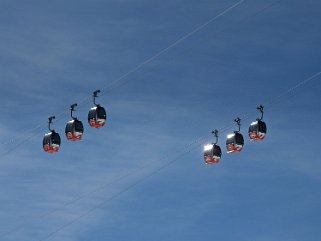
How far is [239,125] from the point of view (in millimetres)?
61906

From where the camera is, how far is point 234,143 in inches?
2392

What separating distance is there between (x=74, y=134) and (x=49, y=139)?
1.84 meters

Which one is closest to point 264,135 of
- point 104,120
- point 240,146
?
point 240,146

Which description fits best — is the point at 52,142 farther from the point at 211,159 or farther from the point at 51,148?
the point at 211,159

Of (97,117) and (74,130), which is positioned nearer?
(97,117)

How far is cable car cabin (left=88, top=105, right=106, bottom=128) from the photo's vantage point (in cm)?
6150

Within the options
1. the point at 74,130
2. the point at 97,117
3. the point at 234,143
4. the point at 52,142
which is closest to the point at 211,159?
the point at 234,143

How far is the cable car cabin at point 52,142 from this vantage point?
63281 millimetres

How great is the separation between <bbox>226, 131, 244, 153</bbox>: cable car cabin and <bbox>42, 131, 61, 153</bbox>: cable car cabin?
324 inches

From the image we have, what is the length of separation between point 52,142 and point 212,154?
767cm

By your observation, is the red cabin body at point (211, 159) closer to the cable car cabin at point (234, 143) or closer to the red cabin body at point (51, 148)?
the cable car cabin at point (234, 143)

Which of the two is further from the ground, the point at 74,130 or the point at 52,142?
the point at 52,142

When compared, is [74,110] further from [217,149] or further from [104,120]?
[217,149]

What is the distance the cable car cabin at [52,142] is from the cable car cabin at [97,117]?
2.54 metres
